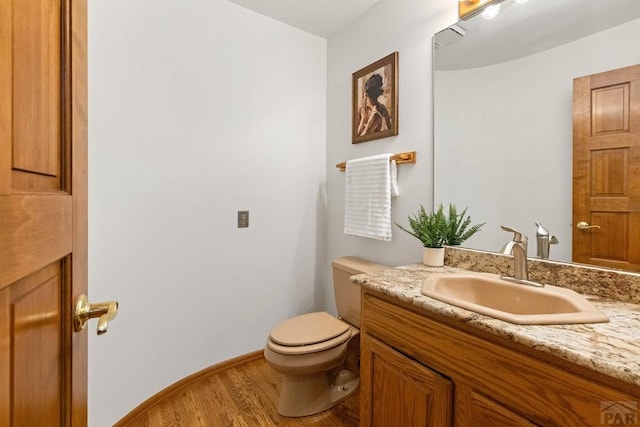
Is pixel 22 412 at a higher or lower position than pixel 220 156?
lower

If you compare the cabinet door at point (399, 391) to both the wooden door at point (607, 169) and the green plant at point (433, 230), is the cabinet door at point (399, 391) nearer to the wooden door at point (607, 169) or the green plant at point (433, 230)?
A: the green plant at point (433, 230)

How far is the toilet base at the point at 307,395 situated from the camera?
5.05 feet

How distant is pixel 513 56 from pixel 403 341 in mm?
1255

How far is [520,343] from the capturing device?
2.27 ft

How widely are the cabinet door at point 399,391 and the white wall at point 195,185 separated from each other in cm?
109

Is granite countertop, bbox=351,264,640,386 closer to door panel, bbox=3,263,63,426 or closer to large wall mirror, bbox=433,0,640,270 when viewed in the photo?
large wall mirror, bbox=433,0,640,270

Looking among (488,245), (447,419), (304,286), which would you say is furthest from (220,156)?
(447,419)

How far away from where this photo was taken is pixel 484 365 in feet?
2.52

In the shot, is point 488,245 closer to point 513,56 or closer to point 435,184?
point 435,184

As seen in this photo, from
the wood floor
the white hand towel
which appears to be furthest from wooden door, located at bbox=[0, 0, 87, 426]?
the white hand towel

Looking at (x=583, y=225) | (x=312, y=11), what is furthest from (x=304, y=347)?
(x=312, y=11)

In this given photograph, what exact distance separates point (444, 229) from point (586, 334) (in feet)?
2.48

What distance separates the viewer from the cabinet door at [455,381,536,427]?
28.0 inches

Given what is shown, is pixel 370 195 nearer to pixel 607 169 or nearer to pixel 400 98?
pixel 400 98
